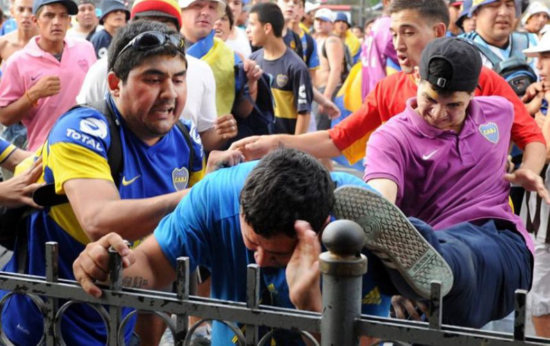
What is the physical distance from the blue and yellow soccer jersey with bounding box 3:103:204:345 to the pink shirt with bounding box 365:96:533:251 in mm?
830

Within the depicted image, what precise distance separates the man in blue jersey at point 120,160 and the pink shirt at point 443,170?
33.6 inches

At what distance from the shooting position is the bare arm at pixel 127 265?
2445 mm

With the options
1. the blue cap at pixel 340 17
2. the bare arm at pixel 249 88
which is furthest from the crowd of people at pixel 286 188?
the blue cap at pixel 340 17

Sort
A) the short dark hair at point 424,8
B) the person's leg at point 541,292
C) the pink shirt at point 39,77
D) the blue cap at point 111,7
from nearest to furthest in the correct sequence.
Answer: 1. the short dark hair at point 424,8
2. the person's leg at point 541,292
3. the pink shirt at point 39,77
4. the blue cap at point 111,7

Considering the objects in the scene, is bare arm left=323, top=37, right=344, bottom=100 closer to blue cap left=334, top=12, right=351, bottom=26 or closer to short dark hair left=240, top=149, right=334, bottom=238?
blue cap left=334, top=12, right=351, bottom=26

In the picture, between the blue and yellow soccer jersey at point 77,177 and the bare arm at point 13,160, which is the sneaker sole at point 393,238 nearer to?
the blue and yellow soccer jersey at point 77,177

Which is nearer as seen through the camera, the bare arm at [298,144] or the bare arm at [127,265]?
the bare arm at [127,265]

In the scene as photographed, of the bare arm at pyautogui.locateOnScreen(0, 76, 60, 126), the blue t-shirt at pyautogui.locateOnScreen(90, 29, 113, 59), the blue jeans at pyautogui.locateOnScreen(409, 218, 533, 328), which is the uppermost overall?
the blue t-shirt at pyautogui.locateOnScreen(90, 29, 113, 59)

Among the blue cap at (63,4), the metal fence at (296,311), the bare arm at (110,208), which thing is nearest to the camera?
the metal fence at (296,311)

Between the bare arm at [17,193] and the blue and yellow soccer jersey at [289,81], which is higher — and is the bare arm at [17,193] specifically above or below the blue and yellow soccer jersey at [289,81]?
below

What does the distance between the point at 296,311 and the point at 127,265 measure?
1.59 feet

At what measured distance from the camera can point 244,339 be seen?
233cm

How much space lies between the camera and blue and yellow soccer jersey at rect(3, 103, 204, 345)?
3104mm

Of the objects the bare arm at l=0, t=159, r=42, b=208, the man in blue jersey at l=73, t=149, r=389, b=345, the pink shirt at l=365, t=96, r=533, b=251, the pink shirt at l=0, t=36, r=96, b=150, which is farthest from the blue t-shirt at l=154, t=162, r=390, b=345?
the pink shirt at l=0, t=36, r=96, b=150
